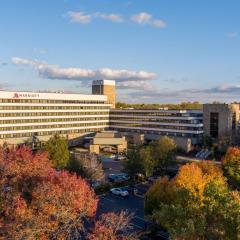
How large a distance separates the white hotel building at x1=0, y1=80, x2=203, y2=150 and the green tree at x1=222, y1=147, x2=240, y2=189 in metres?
40.1

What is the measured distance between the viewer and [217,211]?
2480 centimetres

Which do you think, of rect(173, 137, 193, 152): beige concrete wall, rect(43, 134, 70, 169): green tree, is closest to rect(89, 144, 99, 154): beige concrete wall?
rect(173, 137, 193, 152): beige concrete wall

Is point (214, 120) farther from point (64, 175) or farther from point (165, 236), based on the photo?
point (64, 175)

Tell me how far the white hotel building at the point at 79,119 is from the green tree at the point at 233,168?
40.1 meters

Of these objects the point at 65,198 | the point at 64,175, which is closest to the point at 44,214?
the point at 65,198

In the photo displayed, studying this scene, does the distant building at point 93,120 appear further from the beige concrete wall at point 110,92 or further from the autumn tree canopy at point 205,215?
the autumn tree canopy at point 205,215

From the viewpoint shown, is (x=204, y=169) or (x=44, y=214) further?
(x=204, y=169)

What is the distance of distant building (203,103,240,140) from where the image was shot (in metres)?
92.0

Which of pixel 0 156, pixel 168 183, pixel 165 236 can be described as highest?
pixel 0 156

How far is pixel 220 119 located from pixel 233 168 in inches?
1810

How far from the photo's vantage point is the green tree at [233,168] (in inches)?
1829

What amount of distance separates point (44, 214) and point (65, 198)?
186 centimetres

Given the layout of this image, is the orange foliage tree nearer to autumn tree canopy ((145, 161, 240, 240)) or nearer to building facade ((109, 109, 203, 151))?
autumn tree canopy ((145, 161, 240, 240))

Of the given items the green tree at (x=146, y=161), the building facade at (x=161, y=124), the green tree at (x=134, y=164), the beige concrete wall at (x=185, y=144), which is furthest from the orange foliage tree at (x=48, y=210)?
the building facade at (x=161, y=124)
